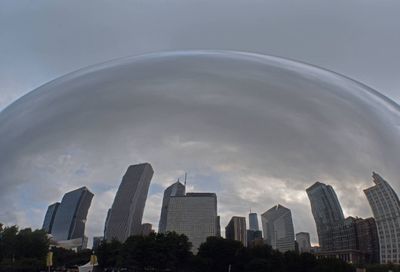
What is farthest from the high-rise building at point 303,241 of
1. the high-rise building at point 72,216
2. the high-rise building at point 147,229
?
the high-rise building at point 72,216

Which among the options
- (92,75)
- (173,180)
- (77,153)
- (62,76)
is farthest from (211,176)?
(62,76)

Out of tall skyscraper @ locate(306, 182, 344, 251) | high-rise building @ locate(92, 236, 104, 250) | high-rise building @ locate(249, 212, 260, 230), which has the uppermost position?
tall skyscraper @ locate(306, 182, 344, 251)

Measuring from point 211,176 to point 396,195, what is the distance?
1.67m

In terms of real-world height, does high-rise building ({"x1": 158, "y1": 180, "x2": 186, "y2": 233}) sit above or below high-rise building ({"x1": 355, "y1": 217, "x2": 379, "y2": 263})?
above

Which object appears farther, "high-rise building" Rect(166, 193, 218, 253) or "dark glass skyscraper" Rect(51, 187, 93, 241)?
"dark glass skyscraper" Rect(51, 187, 93, 241)

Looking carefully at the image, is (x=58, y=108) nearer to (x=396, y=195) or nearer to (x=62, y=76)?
(x=62, y=76)

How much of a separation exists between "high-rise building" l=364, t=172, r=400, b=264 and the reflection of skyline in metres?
0.11

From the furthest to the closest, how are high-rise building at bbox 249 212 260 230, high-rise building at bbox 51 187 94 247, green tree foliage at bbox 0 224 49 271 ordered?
green tree foliage at bbox 0 224 49 271
high-rise building at bbox 51 187 94 247
high-rise building at bbox 249 212 260 230

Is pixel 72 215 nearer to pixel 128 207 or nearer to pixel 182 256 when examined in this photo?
pixel 128 207

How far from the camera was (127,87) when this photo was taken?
5.20 meters

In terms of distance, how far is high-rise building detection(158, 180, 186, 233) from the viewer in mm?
4312

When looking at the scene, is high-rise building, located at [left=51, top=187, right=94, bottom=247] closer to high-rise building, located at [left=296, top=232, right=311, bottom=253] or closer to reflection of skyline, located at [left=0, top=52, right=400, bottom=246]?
reflection of skyline, located at [left=0, top=52, right=400, bottom=246]

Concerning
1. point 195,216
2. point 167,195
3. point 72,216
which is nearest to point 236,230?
point 195,216

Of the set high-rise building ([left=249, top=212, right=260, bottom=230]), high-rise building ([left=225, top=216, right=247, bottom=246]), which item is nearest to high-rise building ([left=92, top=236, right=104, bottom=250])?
high-rise building ([left=225, top=216, right=247, bottom=246])
